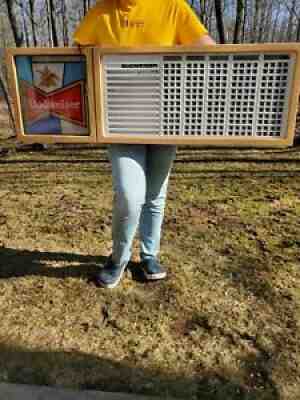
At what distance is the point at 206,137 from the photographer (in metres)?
1.65

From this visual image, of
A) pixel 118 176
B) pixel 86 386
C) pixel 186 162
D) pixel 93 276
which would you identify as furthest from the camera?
pixel 186 162

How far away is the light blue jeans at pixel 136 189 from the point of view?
5.99ft

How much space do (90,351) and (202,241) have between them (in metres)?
1.25

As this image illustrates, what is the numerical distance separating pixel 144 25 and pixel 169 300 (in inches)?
54.8

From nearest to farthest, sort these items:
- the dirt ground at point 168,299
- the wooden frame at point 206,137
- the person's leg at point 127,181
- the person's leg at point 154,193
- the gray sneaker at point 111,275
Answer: the wooden frame at point 206,137
the dirt ground at point 168,299
the person's leg at point 127,181
the person's leg at point 154,193
the gray sneaker at point 111,275

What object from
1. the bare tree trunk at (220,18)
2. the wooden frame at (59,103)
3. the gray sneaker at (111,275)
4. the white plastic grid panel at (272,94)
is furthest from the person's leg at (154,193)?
the bare tree trunk at (220,18)

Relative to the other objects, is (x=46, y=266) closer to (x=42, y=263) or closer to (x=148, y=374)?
(x=42, y=263)

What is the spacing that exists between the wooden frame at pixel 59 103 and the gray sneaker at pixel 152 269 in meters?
0.87

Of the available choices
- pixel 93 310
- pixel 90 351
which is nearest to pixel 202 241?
pixel 93 310

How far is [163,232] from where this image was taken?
2.87 meters

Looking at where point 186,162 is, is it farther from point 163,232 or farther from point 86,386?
point 86,386

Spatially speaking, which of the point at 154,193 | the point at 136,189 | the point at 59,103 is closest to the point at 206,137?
the point at 136,189

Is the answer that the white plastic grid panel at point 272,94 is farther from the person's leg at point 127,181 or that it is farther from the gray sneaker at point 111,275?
the gray sneaker at point 111,275

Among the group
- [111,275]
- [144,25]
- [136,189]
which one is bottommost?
[111,275]
